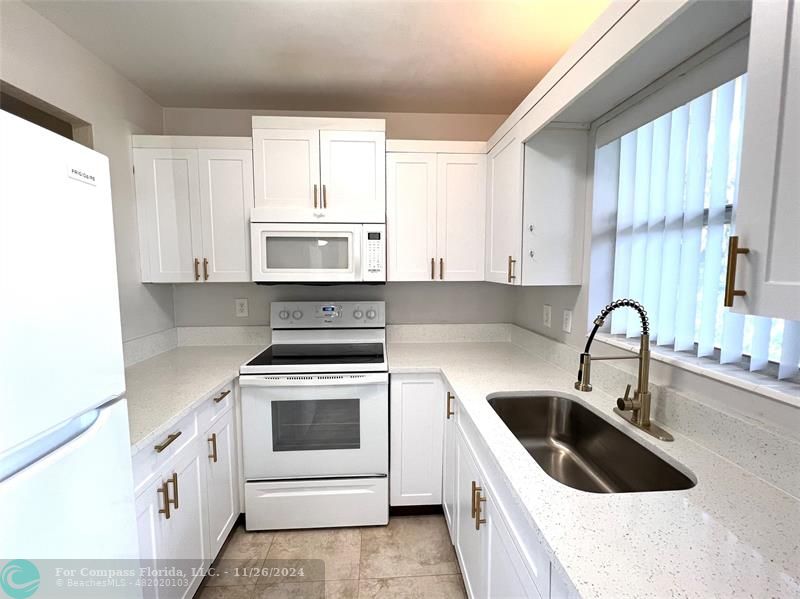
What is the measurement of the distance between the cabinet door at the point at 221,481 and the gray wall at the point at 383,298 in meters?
0.84

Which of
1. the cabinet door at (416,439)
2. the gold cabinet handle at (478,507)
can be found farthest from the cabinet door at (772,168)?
the cabinet door at (416,439)

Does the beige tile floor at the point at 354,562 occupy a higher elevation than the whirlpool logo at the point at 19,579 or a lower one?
lower

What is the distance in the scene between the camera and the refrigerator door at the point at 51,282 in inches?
23.3

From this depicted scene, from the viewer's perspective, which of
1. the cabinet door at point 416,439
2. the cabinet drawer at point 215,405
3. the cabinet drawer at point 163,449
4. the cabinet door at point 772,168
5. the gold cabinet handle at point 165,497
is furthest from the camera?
the cabinet door at point 416,439

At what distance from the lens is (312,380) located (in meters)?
1.78

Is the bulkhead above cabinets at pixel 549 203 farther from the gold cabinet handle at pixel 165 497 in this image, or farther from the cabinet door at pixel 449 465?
the gold cabinet handle at pixel 165 497

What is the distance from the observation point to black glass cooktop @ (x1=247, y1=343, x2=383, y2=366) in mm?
1899

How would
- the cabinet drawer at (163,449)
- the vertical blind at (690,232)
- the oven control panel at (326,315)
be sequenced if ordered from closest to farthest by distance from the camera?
1. the vertical blind at (690,232)
2. the cabinet drawer at (163,449)
3. the oven control panel at (326,315)

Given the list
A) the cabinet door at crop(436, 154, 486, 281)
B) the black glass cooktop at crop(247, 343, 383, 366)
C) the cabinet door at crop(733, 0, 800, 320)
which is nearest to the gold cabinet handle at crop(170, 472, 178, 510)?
the black glass cooktop at crop(247, 343, 383, 366)

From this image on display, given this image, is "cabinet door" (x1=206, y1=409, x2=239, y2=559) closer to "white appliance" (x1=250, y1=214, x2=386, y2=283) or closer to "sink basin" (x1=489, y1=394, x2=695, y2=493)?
"white appliance" (x1=250, y1=214, x2=386, y2=283)

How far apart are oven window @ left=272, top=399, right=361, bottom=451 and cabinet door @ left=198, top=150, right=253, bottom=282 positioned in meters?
0.85

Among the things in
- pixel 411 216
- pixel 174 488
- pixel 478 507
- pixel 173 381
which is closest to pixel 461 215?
pixel 411 216

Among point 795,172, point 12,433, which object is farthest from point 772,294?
point 12,433

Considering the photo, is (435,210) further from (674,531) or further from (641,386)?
(674,531)
